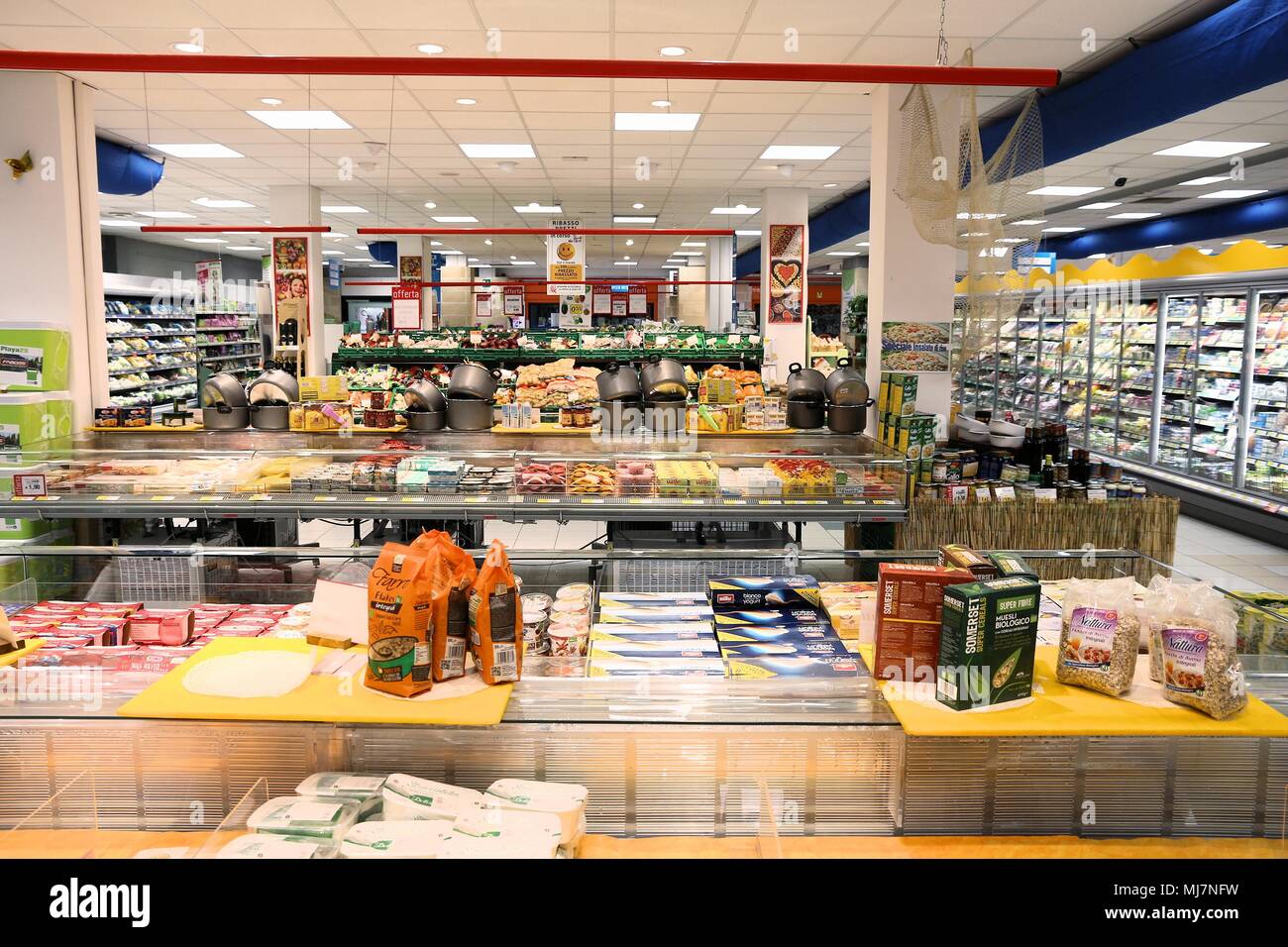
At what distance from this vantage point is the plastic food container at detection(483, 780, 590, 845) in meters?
1.86

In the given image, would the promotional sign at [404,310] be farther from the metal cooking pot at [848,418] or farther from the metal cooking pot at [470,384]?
the metal cooking pot at [848,418]

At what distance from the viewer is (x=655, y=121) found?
8836mm

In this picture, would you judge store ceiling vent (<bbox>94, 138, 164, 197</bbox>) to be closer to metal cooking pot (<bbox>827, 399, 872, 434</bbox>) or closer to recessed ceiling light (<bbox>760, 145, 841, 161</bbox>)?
recessed ceiling light (<bbox>760, 145, 841, 161</bbox>)

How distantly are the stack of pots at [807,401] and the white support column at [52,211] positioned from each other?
18.6 ft

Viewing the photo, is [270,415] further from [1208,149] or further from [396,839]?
[1208,149]

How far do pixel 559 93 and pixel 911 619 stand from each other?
681cm

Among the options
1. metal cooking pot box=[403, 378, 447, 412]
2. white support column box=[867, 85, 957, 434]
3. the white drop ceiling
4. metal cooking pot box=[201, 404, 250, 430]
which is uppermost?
the white drop ceiling

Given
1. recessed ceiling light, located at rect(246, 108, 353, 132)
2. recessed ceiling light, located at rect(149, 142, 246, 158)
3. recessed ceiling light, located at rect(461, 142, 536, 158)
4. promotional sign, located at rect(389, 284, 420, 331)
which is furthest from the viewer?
promotional sign, located at rect(389, 284, 420, 331)

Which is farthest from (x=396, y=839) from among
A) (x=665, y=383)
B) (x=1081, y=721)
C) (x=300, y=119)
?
(x=300, y=119)

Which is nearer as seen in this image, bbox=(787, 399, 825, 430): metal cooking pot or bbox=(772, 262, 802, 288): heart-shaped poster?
bbox=(787, 399, 825, 430): metal cooking pot

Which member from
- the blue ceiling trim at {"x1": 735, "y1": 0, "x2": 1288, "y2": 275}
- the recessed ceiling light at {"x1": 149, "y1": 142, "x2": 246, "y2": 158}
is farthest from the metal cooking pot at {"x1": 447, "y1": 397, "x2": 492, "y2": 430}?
the recessed ceiling light at {"x1": 149, "y1": 142, "x2": 246, "y2": 158}

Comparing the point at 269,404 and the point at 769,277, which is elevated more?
the point at 769,277

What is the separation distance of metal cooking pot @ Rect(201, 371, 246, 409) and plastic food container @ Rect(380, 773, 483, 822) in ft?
17.1
